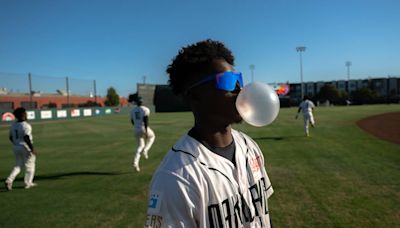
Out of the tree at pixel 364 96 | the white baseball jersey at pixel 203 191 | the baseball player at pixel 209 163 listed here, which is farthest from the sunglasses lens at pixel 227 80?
the tree at pixel 364 96

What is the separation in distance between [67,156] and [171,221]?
1288 centimetres

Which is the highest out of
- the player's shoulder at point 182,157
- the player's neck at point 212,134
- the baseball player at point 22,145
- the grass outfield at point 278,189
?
the player's neck at point 212,134

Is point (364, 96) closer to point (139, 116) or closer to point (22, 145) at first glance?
point (139, 116)

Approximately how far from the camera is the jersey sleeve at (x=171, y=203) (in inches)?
63.9

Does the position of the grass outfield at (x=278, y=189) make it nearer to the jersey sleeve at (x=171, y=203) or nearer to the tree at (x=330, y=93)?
the jersey sleeve at (x=171, y=203)

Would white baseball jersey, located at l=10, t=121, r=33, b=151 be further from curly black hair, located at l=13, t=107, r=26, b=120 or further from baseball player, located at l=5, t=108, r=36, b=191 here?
curly black hair, located at l=13, t=107, r=26, b=120

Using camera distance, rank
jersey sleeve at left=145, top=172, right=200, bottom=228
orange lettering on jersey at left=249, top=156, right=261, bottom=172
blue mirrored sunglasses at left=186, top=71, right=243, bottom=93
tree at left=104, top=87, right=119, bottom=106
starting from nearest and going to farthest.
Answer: jersey sleeve at left=145, top=172, right=200, bottom=228, blue mirrored sunglasses at left=186, top=71, right=243, bottom=93, orange lettering on jersey at left=249, top=156, right=261, bottom=172, tree at left=104, top=87, right=119, bottom=106

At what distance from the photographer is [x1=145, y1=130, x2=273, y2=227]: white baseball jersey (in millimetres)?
1635

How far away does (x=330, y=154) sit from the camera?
1099 cm

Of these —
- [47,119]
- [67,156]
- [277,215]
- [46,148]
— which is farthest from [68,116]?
[277,215]

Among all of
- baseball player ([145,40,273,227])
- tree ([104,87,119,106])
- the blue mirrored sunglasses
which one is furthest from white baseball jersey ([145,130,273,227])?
tree ([104,87,119,106])

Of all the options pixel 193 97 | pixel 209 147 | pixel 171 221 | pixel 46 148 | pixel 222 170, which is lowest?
pixel 46 148

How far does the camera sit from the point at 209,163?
1837mm

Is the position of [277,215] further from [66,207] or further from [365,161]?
[365,161]
